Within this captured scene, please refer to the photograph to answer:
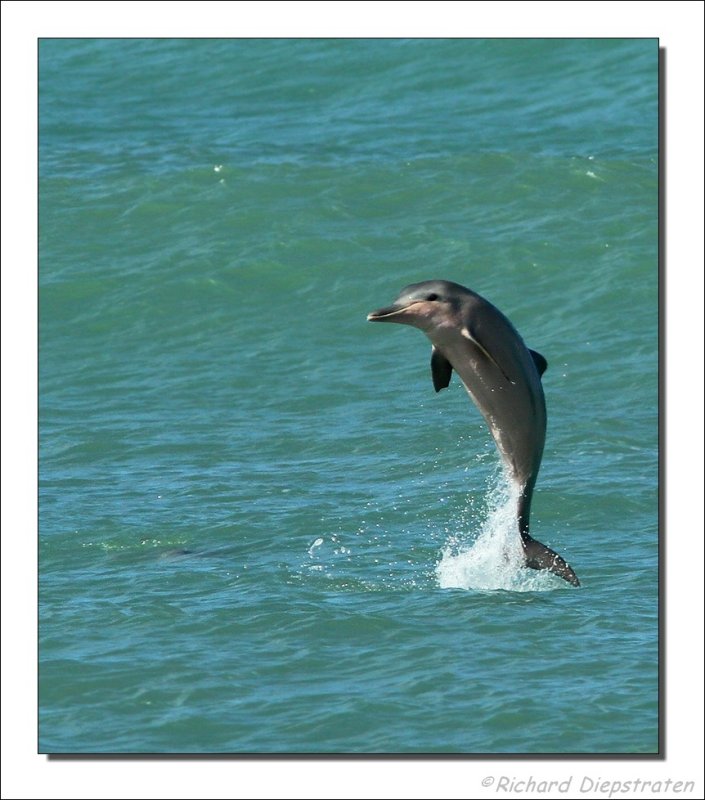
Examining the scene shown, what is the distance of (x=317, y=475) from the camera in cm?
1939

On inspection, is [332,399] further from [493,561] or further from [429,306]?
[429,306]

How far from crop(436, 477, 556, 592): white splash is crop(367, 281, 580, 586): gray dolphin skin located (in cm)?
28

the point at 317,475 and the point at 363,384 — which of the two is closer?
the point at 317,475

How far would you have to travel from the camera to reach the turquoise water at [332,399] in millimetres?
13523

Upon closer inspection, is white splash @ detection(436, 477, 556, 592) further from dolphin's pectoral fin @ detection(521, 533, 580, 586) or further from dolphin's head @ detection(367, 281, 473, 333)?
dolphin's head @ detection(367, 281, 473, 333)

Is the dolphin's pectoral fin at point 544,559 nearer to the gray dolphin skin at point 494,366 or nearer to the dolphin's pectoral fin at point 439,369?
the gray dolphin skin at point 494,366

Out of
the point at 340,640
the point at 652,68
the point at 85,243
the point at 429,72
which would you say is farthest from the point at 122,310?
the point at 340,640

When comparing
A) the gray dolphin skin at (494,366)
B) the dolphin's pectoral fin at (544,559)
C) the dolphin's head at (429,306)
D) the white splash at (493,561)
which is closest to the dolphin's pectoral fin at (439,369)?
the gray dolphin skin at (494,366)

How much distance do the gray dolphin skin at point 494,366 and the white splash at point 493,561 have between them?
11.1 inches

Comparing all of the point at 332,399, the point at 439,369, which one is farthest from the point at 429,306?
the point at 332,399

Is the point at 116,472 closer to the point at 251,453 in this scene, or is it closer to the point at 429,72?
the point at 251,453

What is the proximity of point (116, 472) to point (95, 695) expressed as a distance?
6.39 m

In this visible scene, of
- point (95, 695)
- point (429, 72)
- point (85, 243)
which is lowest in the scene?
point (95, 695)

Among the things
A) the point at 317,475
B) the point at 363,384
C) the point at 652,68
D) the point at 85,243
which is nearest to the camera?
the point at 317,475
